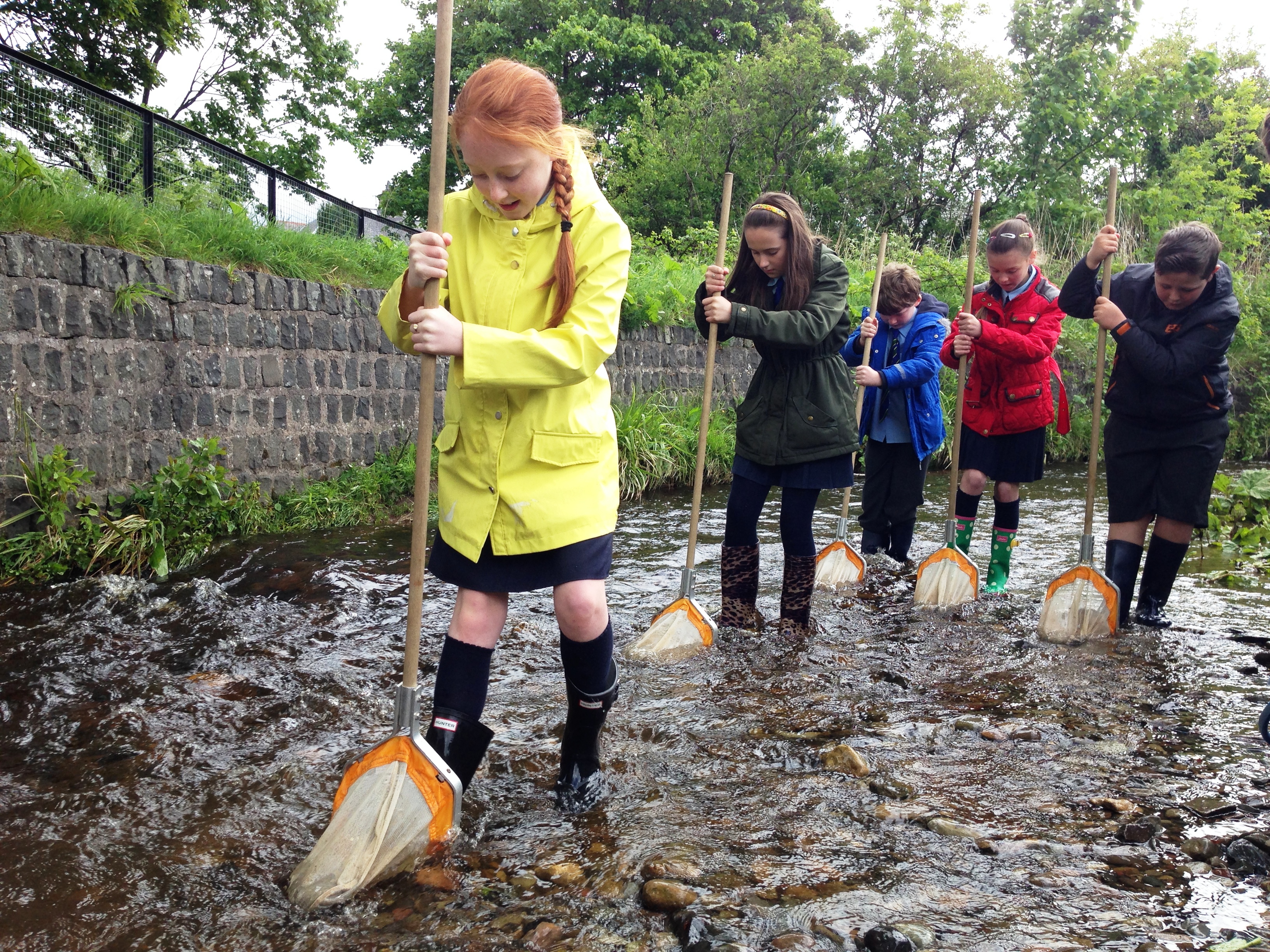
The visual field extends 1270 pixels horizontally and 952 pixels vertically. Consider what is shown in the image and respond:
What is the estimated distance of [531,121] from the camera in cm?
219


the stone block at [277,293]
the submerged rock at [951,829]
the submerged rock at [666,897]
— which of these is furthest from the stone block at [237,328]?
the submerged rock at [951,829]

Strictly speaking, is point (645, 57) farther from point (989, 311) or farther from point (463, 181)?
point (989, 311)

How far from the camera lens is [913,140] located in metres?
20.7

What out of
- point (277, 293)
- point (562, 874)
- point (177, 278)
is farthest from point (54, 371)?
point (562, 874)

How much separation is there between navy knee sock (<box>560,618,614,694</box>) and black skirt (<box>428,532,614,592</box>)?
0.19m

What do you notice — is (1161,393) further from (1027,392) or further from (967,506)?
(967,506)

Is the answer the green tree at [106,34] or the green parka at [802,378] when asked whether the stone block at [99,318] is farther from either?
the green tree at [106,34]

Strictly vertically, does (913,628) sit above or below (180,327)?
below

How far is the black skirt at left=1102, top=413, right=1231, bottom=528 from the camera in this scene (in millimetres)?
4531

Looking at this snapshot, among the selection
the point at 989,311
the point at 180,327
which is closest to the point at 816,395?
the point at 989,311

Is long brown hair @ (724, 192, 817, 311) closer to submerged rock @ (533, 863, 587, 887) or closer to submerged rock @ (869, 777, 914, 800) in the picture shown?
submerged rock @ (869, 777, 914, 800)


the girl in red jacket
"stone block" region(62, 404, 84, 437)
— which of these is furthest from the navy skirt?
"stone block" region(62, 404, 84, 437)

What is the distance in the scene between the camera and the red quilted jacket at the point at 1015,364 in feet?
17.1

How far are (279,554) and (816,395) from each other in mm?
3446
